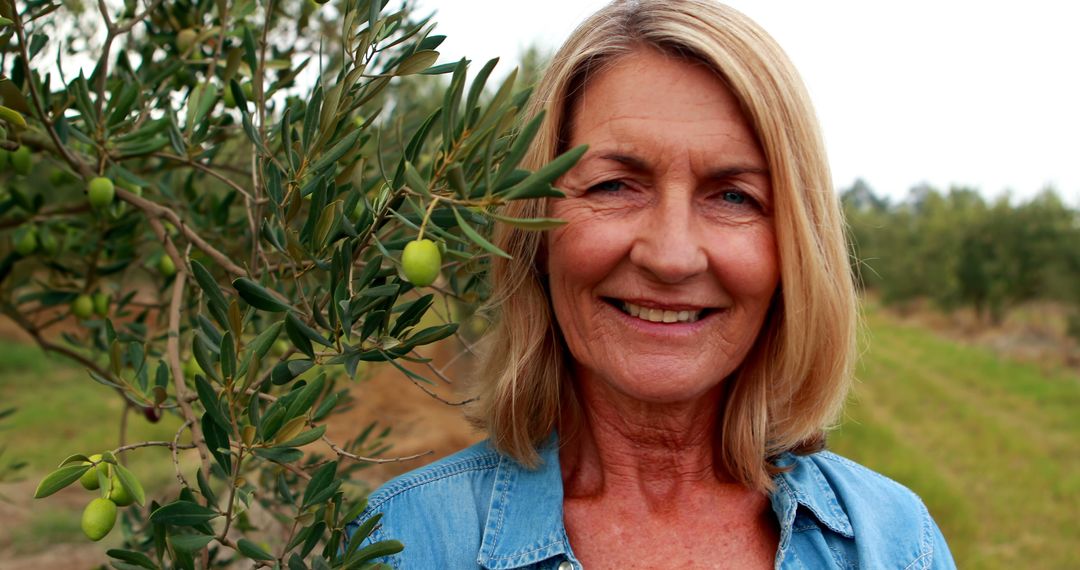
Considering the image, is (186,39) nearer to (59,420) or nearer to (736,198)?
(736,198)

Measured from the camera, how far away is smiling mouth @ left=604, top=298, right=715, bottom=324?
5.31ft

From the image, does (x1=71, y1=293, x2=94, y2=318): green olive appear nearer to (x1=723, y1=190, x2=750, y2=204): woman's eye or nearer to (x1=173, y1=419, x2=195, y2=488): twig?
(x1=173, y1=419, x2=195, y2=488): twig

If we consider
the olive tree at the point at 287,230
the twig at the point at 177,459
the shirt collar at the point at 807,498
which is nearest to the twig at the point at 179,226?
the olive tree at the point at 287,230

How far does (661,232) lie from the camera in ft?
5.02

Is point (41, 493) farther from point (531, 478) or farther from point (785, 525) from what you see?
point (785, 525)

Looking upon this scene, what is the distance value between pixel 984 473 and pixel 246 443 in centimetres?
1110

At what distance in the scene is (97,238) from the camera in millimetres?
2195

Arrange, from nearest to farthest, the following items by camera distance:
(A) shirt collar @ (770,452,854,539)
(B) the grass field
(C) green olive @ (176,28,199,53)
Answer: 1. (A) shirt collar @ (770,452,854,539)
2. (C) green olive @ (176,28,199,53)
3. (B) the grass field

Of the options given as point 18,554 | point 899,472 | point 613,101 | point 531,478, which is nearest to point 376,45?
point 613,101

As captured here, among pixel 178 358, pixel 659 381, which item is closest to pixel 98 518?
pixel 178 358

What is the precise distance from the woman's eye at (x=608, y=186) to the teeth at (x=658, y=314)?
0.21 m

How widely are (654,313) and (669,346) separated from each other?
0.07m

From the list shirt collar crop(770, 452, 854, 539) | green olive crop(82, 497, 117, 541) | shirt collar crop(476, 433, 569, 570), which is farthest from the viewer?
shirt collar crop(770, 452, 854, 539)

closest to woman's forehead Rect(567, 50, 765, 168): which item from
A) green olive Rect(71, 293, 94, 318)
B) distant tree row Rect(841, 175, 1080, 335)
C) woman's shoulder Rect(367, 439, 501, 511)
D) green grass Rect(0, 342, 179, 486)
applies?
woman's shoulder Rect(367, 439, 501, 511)
